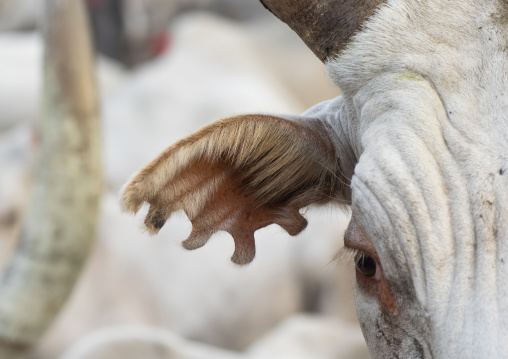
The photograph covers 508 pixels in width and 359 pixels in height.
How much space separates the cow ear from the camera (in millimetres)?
2064

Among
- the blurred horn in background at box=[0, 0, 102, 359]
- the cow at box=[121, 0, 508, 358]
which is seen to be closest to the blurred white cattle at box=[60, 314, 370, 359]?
the blurred horn in background at box=[0, 0, 102, 359]

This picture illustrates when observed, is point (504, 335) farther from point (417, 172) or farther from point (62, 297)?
point (62, 297)

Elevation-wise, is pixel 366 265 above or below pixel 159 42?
above

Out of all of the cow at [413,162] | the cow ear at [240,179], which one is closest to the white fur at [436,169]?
the cow at [413,162]

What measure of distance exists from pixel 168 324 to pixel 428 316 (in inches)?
178

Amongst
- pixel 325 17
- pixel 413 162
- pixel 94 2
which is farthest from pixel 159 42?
pixel 413 162

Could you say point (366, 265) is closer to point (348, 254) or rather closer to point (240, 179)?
point (348, 254)

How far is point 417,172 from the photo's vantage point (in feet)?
5.99

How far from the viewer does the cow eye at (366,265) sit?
197cm

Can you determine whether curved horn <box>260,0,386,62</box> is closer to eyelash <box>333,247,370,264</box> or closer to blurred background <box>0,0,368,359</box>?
eyelash <box>333,247,370,264</box>

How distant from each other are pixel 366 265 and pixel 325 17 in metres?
0.59

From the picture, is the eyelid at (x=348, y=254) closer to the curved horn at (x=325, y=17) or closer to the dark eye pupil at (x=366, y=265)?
the dark eye pupil at (x=366, y=265)

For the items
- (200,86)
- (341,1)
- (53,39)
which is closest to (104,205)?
(200,86)

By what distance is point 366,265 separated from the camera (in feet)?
6.53
